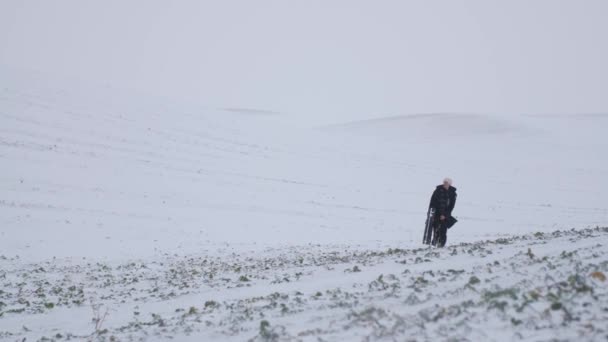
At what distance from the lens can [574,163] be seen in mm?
46031

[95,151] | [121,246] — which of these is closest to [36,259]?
[121,246]

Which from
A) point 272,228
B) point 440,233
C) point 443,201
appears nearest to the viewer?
point 443,201

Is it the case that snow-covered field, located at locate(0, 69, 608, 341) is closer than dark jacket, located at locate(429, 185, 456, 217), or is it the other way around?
snow-covered field, located at locate(0, 69, 608, 341)

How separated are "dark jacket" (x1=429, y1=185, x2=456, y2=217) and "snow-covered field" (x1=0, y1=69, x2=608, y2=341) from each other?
1093 mm

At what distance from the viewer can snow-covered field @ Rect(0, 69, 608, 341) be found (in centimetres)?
742

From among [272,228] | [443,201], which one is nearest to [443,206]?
[443,201]

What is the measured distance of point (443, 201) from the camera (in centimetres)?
1541

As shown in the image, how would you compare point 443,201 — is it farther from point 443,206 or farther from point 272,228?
point 272,228

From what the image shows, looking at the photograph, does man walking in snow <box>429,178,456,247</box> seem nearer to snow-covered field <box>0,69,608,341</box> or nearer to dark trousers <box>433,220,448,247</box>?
dark trousers <box>433,220,448,247</box>

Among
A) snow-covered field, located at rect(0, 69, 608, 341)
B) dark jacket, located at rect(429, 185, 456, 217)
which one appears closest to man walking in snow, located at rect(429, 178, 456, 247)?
dark jacket, located at rect(429, 185, 456, 217)

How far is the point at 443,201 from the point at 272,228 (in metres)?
9.48

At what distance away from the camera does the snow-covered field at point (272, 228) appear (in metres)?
7.42

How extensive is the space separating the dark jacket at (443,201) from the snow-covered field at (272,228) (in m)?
1.09

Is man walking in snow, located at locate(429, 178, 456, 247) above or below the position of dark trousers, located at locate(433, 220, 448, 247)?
above
